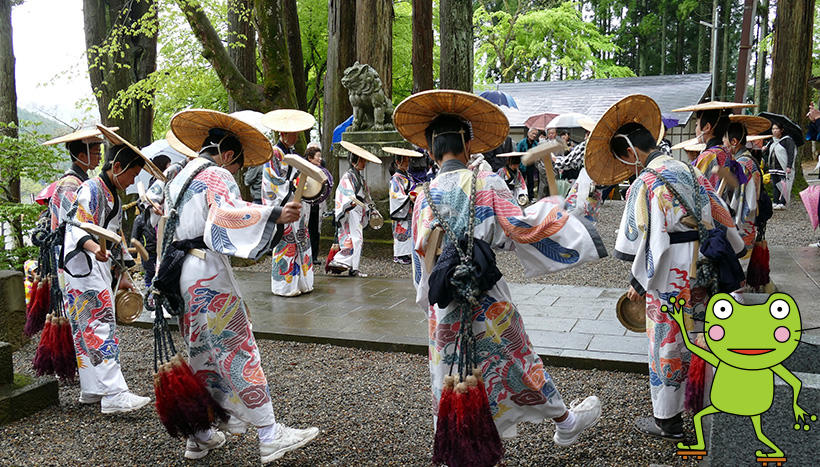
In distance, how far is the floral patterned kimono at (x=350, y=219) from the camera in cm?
907

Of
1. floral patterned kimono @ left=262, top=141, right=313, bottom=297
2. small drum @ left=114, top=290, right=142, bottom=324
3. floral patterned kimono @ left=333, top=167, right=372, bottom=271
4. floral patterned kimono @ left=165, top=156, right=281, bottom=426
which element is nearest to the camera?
floral patterned kimono @ left=165, top=156, right=281, bottom=426

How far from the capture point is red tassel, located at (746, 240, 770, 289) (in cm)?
645

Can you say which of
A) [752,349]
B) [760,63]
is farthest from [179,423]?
[760,63]

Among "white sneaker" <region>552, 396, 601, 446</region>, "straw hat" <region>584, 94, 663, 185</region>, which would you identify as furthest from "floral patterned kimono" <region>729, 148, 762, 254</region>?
"white sneaker" <region>552, 396, 601, 446</region>

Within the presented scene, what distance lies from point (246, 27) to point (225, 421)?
12.2 metres

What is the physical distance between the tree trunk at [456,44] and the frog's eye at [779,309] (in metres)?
10.5

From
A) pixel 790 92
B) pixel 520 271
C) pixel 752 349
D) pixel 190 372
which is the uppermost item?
pixel 790 92

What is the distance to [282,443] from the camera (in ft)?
11.5

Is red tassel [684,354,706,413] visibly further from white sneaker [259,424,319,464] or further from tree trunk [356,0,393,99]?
tree trunk [356,0,393,99]

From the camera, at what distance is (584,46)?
85.6 feet

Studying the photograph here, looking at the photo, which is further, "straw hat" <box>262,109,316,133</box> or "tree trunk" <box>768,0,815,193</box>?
"tree trunk" <box>768,0,815,193</box>

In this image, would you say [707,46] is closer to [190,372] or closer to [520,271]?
[520,271]

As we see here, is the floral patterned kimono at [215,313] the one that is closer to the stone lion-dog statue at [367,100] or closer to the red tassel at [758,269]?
the red tassel at [758,269]

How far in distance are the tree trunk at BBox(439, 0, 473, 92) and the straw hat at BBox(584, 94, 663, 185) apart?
856cm
